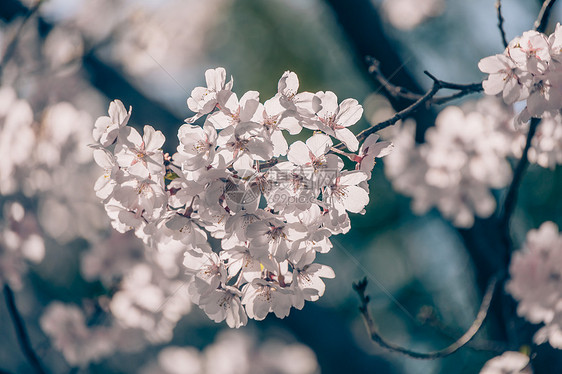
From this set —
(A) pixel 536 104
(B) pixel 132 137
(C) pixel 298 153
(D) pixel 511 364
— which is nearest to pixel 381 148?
(C) pixel 298 153

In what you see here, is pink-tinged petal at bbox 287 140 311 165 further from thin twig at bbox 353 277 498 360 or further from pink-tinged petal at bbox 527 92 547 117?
pink-tinged petal at bbox 527 92 547 117

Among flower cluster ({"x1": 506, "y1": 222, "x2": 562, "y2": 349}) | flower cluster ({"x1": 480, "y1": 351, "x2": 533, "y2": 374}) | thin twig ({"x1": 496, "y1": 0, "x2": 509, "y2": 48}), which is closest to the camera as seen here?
thin twig ({"x1": 496, "y1": 0, "x2": 509, "y2": 48})

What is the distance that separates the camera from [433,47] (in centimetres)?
343

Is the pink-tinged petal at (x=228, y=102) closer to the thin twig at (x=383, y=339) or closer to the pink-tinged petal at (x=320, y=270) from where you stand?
the pink-tinged petal at (x=320, y=270)

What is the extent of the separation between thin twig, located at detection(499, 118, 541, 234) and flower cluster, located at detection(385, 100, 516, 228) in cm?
51

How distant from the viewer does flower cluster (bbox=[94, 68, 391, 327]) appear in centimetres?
78

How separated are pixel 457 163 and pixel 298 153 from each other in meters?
1.52

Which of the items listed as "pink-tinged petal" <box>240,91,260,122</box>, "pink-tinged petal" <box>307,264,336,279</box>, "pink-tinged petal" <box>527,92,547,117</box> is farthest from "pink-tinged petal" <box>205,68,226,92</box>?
"pink-tinged petal" <box>527,92,547,117</box>

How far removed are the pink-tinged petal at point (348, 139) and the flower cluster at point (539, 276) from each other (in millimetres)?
1237

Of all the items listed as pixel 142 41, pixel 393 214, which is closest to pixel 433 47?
pixel 393 214

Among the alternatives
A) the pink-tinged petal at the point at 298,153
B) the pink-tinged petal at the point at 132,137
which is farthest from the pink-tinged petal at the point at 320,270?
the pink-tinged petal at the point at 132,137

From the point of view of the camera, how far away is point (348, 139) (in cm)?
83

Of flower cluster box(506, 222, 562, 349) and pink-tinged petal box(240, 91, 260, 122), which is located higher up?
pink-tinged petal box(240, 91, 260, 122)

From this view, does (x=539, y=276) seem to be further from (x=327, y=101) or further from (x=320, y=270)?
(x=327, y=101)
